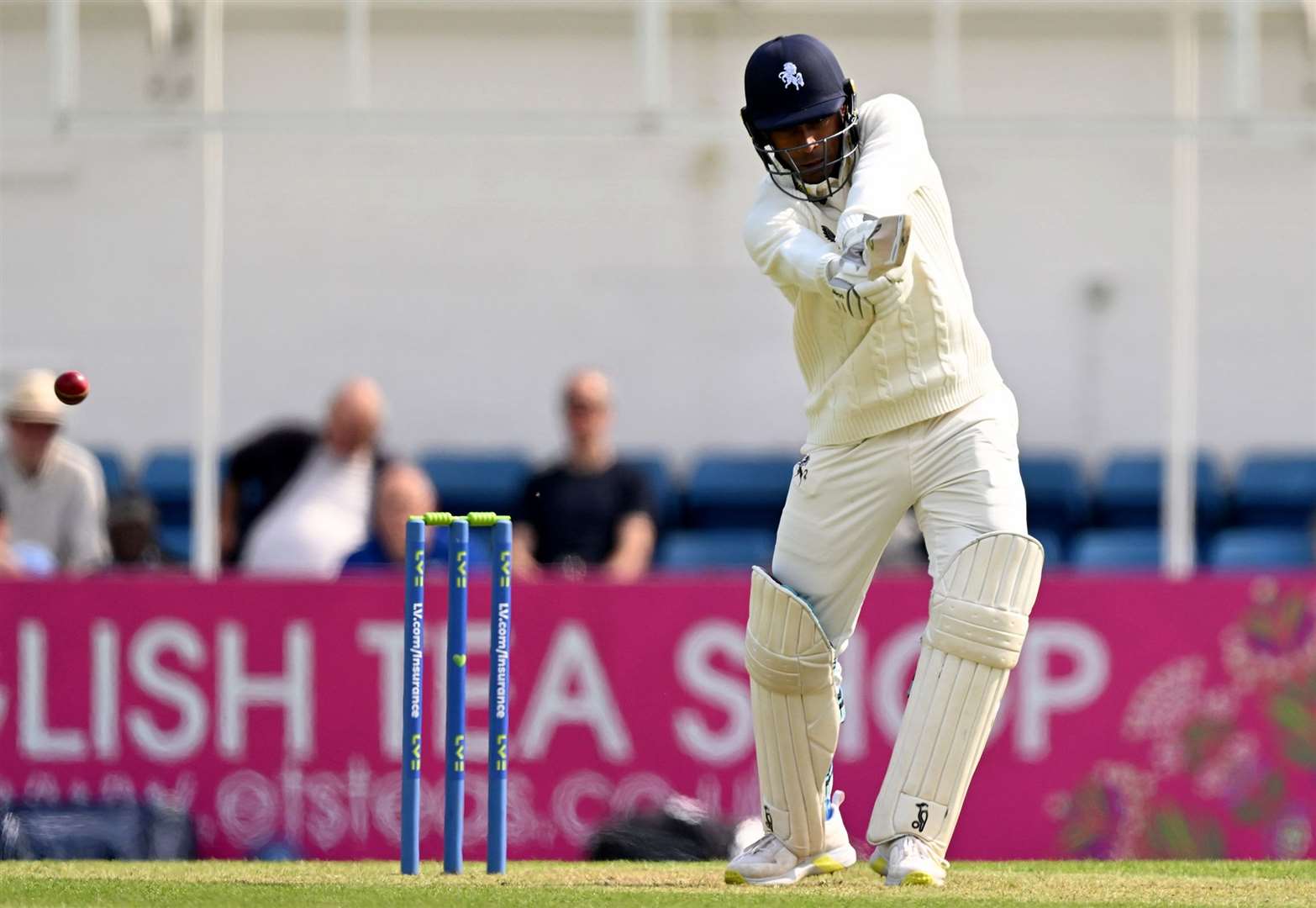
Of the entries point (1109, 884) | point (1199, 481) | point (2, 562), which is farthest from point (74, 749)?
point (1199, 481)

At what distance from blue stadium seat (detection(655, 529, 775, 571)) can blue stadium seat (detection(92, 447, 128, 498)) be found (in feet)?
8.45

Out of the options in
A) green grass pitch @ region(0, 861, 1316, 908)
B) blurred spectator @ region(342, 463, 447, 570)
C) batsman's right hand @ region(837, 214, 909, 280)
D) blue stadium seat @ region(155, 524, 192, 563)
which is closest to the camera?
→ batsman's right hand @ region(837, 214, 909, 280)

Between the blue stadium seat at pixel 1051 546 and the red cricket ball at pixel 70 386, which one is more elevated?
the red cricket ball at pixel 70 386

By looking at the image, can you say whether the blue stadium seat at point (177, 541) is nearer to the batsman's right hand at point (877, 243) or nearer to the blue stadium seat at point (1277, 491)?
the blue stadium seat at point (1277, 491)

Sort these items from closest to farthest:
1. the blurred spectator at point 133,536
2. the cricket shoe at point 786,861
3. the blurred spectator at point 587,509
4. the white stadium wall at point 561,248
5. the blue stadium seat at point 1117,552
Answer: the cricket shoe at point 786,861 < the blurred spectator at point 587,509 < the blurred spectator at point 133,536 < the blue stadium seat at point 1117,552 < the white stadium wall at point 561,248

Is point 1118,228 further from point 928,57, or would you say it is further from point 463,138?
point 463,138

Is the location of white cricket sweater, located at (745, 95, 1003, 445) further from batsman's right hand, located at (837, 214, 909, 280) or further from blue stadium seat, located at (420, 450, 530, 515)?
blue stadium seat, located at (420, 450, 530, 515)

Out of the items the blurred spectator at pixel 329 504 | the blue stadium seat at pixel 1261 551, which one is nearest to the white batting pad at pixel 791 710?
the blurred spectator at pixel 329 504

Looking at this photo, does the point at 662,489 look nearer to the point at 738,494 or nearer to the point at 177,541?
the point at 738,494

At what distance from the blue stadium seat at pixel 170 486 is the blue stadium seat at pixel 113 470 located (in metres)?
0.10

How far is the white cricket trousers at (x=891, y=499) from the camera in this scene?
4.84 metres

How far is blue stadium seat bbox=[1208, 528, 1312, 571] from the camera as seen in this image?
357 inches

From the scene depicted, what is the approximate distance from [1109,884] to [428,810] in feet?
9.91

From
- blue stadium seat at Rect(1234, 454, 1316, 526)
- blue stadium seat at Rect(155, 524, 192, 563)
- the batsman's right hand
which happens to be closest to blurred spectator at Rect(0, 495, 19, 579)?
blue stadium seat at Rect(155, 524, 192, 563)
